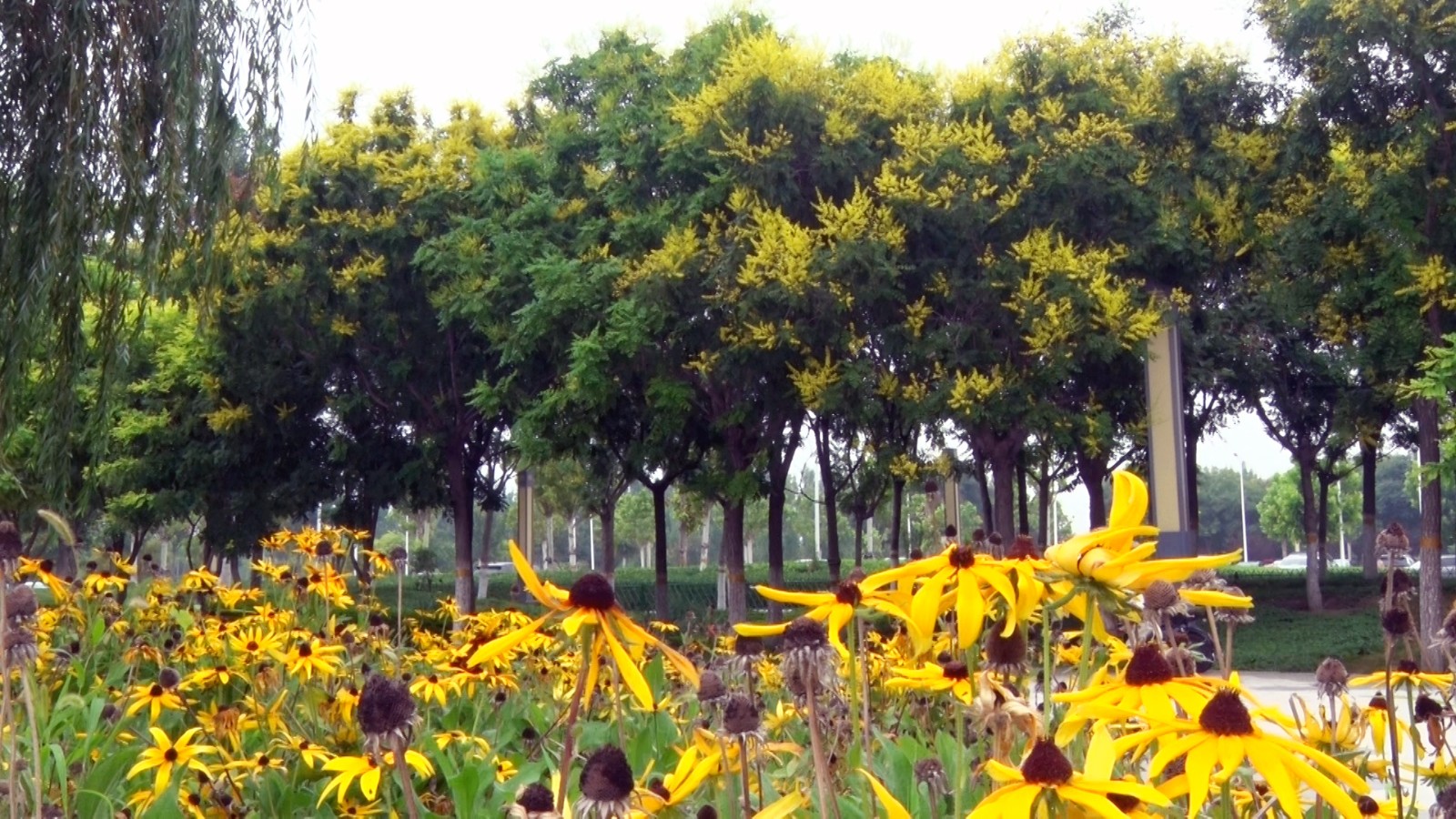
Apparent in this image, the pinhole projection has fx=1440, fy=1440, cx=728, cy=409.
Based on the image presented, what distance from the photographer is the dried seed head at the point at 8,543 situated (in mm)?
2109

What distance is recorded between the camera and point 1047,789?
101 cm

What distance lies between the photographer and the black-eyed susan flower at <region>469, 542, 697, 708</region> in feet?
4.20

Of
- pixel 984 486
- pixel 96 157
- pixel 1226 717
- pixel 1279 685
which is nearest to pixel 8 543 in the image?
pixel 1226 717

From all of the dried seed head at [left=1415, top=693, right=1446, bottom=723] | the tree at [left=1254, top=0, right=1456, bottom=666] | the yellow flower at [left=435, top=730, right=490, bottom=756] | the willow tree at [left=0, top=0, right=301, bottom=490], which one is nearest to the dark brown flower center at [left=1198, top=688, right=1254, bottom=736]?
the dried seed head at [left=1415, top=693, right=1446, bottom=723]

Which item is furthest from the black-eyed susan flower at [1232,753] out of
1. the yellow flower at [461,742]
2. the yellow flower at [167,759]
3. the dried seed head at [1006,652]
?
the yellow flower at [461,742]

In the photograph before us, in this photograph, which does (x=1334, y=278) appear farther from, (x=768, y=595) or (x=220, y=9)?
(x=768, y=595)

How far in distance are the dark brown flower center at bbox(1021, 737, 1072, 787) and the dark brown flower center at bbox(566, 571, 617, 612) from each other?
1.43 feet

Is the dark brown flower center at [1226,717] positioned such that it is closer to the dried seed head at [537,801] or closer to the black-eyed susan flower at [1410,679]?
the dried seed head at [537,801]

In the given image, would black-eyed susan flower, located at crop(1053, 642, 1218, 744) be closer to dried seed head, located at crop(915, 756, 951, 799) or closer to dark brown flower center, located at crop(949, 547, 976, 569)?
dark brown flower center, located at crop(949, 547, 976, 569)

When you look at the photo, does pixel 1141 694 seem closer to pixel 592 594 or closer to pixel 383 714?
pixel 592 594

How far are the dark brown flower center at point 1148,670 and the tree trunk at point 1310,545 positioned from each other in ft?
65.8

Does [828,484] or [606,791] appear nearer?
[606,791]

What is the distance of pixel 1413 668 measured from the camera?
2275mm

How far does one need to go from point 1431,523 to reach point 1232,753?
605 inches
